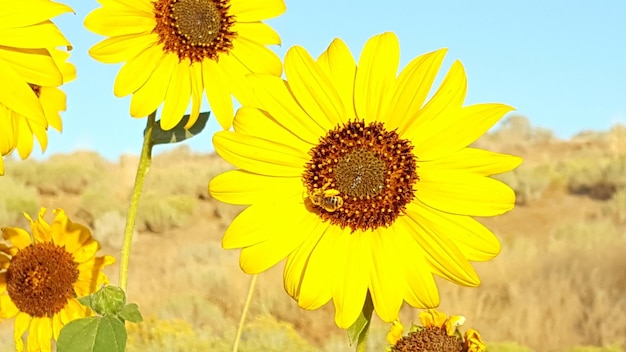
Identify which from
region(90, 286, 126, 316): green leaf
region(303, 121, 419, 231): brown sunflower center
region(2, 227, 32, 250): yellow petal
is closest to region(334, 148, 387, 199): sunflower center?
region(303, 121, 419, 231): brown sunflower center

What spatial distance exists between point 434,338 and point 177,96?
1.03 meters

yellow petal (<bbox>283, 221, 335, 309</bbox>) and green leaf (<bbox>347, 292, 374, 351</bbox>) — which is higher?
yellow petal (<bbox>283, 221, 335, 309</bbox>)

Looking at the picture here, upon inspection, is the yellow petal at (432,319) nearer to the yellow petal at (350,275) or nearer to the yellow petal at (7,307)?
the yellow petal at (350,275)

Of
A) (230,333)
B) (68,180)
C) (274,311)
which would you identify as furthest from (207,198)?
(230,333)

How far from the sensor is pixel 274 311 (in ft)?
30.0

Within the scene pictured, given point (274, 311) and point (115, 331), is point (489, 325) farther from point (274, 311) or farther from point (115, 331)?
point (115, 331)

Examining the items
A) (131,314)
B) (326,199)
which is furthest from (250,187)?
(131,314)

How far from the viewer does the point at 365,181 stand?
219 cm

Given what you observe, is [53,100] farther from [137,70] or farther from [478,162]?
[478,162]

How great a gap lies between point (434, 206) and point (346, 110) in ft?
1.04

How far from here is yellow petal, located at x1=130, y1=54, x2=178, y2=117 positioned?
224 cm

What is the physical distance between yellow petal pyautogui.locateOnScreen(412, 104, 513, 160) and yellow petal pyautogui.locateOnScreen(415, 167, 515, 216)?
2.4 inches

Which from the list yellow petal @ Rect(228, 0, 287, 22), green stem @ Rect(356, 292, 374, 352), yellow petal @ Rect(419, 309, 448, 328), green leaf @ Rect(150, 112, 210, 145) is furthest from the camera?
yellow petal @ Rect(419, 309, 448, 328)

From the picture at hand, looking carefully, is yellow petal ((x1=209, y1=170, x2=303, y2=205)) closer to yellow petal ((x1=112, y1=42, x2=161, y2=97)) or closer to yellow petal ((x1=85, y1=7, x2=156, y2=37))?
yellow petal ((x1=112, y1=42, x2=161, y2=97))
